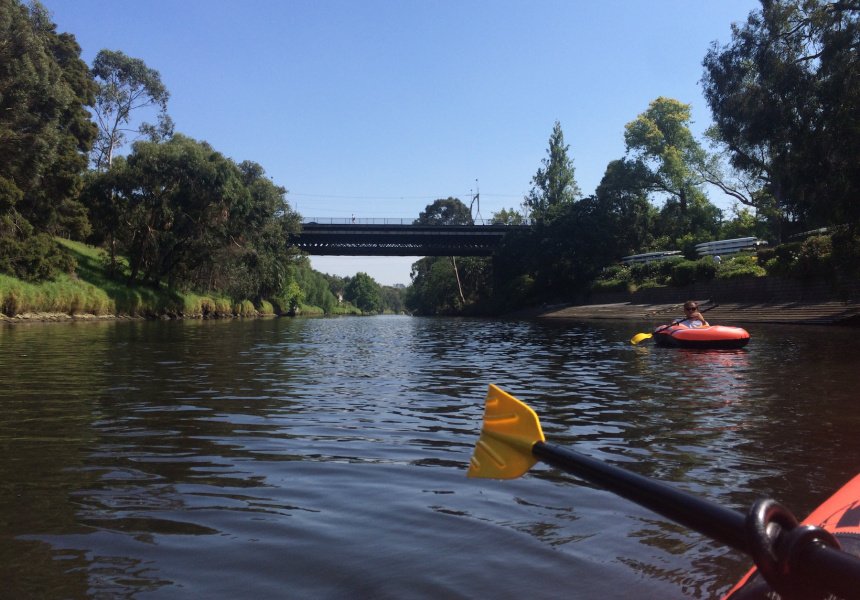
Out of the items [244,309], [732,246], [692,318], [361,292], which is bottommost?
[692,318]

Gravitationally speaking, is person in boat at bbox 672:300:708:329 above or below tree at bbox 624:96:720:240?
below

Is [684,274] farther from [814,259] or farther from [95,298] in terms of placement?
[95,298]

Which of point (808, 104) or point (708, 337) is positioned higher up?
point (808, 104)

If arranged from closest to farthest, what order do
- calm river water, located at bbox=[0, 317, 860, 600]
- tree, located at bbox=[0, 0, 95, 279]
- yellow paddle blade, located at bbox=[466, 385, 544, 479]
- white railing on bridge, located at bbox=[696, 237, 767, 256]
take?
yellow paddle blade, located at bbox=[466, 385, 544, 479], calm river water, located at bbox=[0, 317, 860, 600], tree, located at bbox=[0, 0, 95, 279], white railing on bridge, located at bbox=[696, 237, 767, 256]

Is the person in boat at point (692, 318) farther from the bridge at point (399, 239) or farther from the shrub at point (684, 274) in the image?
the bridge at point (399, 239)

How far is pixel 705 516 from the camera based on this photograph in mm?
1736

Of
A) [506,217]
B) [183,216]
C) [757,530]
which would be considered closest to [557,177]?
[506,217]

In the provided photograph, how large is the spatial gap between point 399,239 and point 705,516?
60337 mm

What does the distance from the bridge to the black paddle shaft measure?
56762 mm

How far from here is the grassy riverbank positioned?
1067 inches

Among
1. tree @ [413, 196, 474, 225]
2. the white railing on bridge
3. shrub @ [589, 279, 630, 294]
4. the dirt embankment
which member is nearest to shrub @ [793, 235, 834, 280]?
the dirt embankment

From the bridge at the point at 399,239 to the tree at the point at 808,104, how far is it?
37.6 meters

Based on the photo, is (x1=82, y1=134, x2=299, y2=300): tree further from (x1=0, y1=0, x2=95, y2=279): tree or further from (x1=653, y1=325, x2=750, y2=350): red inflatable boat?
(x1=653, y1=325, x2=750, y2=350): red inflatable boat

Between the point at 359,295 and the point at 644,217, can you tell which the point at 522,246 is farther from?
the point at 359,295
